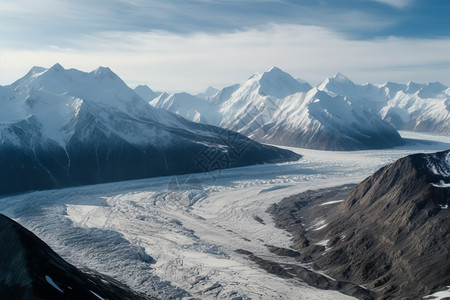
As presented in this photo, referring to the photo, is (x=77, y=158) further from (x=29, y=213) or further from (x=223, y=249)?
(x=223, y=249)

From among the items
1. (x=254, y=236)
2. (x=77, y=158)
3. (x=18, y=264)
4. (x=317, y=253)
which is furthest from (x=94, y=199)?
(x=18, y=264)

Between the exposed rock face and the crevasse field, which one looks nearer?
the exposed rock face

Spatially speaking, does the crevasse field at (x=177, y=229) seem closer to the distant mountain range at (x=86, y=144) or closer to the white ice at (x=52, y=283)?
the distant mountain range at (x=86, y=144)

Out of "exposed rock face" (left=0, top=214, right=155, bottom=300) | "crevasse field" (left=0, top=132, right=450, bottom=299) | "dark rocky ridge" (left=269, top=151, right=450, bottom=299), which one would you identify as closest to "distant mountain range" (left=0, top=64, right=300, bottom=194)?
"crevasse field" (left=0, top=132, right=450, bottom=299)

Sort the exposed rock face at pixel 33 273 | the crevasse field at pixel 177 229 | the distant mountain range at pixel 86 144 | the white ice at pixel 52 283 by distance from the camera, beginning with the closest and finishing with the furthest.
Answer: the exposed rock face at pixel 33 273 < the white ice at pixel 52 283 < the crevasse field at pixel 177 229 < the distant mountain range at pixel 86 144

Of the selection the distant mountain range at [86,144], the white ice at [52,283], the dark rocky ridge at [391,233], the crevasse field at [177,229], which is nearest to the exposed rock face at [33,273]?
the white ice at [52,283]

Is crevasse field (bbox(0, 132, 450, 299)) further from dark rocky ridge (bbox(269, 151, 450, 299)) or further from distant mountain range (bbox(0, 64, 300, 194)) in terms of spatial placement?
distant mountain range (bbox(0, 64, 300, 194))

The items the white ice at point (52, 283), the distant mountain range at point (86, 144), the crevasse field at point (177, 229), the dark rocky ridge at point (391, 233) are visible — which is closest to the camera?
the white ice at point (52, 283)
